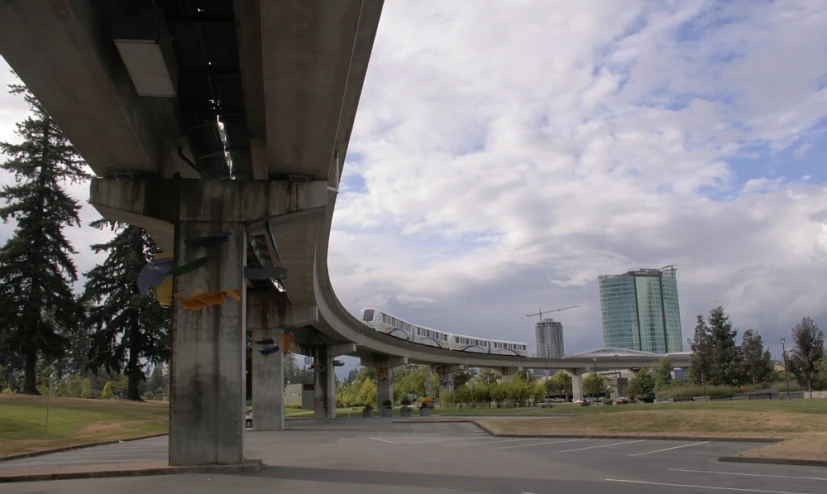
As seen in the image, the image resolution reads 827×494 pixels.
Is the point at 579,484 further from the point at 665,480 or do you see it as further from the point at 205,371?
the point at 205,371

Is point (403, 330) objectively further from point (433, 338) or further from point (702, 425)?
point (702, 425)

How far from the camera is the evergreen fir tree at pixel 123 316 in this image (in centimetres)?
4975

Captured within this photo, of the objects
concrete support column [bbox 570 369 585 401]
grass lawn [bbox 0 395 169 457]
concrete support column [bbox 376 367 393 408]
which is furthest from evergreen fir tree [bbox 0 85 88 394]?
concrete support column [bbox 570 369 585 401]

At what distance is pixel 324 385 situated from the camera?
57969mm

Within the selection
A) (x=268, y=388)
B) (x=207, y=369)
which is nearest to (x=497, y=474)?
(x=207, y=369)

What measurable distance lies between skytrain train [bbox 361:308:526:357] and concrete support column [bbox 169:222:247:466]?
46.3m

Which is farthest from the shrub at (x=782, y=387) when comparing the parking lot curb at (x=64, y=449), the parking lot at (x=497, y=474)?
the parking lot curb at (x=64, y=449)

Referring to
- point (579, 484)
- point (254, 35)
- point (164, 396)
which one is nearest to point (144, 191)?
point (254, 35)

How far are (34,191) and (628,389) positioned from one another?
7882 cm

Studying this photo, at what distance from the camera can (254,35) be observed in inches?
449

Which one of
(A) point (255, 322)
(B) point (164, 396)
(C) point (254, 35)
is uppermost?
(C) point (254, 35)

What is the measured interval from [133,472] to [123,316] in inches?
1612

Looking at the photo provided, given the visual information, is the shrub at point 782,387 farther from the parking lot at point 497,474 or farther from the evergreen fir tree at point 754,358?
the parking lot at point 497,474

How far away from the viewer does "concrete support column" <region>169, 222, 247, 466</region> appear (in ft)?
44.9
